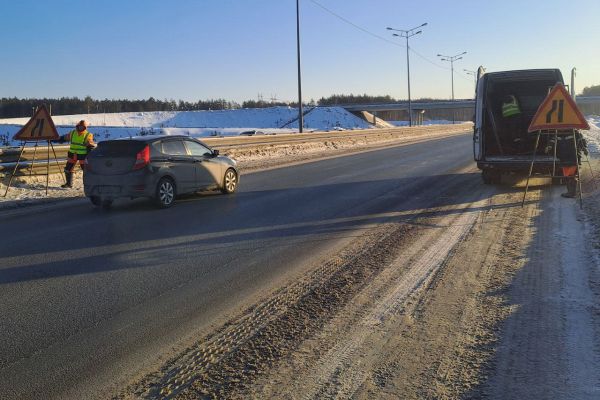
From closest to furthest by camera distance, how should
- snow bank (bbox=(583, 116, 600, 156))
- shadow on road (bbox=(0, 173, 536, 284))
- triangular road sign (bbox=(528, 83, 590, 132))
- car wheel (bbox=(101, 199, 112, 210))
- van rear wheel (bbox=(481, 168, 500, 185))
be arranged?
shadow on road (bbox=(0, 173, 536, 284))
triangular road sign (bbox=(528, 83, 590, 132))
car wheel (bbox=(101, 199, 112, 210))
van rear wheel (bbox=(481, 168, 500, 185))
snow bank (bbox=(583, 116, 600, 156))

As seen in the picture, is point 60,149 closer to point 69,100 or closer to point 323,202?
point 323,202

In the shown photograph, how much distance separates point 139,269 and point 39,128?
8.92 meters

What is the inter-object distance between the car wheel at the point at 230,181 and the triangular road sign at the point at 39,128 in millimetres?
4485

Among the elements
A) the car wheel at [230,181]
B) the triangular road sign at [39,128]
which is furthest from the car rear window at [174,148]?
the triangular road sign at [39,128]

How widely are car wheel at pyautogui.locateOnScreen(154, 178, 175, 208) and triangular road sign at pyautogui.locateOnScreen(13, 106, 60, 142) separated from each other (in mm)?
4280

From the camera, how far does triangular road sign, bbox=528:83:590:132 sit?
9.88 metres

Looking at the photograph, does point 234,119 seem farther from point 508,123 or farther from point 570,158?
point 570,158

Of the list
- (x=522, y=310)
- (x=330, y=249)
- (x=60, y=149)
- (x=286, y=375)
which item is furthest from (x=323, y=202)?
(x=60, y=149)

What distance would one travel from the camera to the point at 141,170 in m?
10.9

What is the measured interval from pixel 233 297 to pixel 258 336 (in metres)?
1.07

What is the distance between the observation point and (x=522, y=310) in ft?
16.2

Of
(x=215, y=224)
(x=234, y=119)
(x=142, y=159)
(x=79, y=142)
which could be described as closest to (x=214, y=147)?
(x=79, y=142)

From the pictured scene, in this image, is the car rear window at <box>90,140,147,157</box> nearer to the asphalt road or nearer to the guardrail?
the asphalt road

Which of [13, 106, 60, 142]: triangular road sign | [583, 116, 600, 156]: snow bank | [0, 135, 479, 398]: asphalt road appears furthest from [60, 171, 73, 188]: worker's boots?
[583, 116, 600, 156]: snow bank
